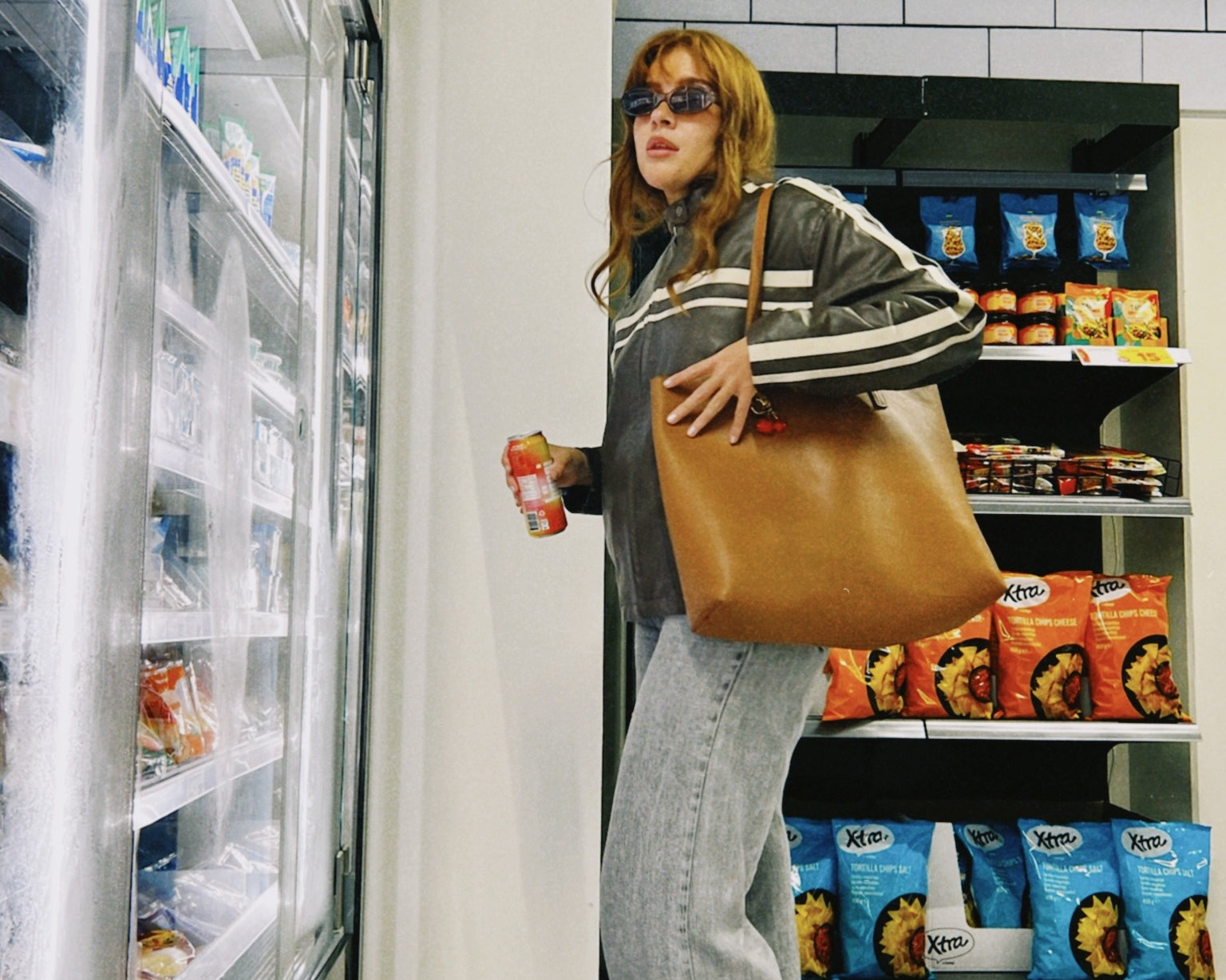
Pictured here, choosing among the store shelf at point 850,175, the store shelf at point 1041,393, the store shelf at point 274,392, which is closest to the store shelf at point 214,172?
the store shelf at point 274,392

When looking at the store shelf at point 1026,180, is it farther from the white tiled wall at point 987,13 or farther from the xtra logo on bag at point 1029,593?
the xtra logo on bag at point 1029,593

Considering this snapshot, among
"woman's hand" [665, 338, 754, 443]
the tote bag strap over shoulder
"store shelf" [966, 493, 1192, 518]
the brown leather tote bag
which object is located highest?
the tote bag strap over shoulder

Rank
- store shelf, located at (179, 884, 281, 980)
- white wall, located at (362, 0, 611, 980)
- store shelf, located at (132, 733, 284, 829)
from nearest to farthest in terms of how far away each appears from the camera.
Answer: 1. store shelf, located at (132, 733, 284, 829)
2. store shelf, located at (179, 884, 281, 980)
3. white wall, located at (362, 0, 611, 980)

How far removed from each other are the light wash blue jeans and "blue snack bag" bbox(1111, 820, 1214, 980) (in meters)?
1.67

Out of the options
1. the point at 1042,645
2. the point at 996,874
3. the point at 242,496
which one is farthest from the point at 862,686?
the point at 242,496

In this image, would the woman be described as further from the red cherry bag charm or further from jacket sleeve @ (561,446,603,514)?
jacket sleeve @ (561,446,603,514)

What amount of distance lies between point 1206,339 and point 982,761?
117 centimetres

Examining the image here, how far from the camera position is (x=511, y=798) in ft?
6.27

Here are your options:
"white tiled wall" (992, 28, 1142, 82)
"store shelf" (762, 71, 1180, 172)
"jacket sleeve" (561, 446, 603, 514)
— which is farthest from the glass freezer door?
"white tiled wall" (992, 28, 1142, 82)

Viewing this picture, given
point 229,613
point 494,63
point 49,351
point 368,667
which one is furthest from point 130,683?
point 494,63

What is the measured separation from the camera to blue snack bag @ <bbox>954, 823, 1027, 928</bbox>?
8.82ft

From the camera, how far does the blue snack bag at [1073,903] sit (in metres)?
2.58

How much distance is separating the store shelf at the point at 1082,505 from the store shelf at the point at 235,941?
1796mm

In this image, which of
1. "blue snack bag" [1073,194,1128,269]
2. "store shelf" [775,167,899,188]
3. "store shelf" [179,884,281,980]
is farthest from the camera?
"store shelf" [775,167,899,188]
